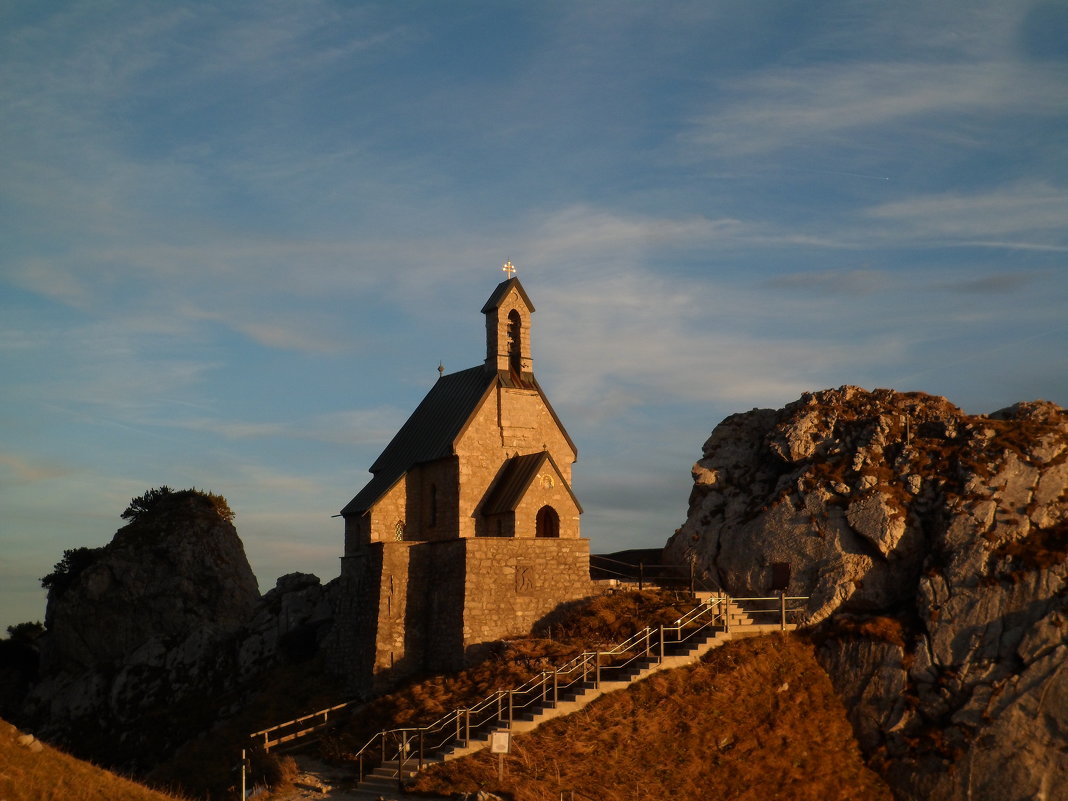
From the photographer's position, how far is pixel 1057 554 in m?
34.8

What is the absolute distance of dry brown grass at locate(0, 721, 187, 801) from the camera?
24.1 meters

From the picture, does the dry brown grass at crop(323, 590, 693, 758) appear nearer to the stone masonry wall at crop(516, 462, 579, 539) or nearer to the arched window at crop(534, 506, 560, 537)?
the stone masonry wall at crop(516, 462, 579, 539)

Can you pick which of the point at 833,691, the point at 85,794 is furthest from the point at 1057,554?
the point at 85,794

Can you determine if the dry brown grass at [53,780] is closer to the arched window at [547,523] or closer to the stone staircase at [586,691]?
the stone staircase at [586,691]

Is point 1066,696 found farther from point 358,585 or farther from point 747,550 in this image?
point 358,585

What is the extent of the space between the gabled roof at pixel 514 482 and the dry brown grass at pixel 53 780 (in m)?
18.6

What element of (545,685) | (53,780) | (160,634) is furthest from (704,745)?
(160,634)

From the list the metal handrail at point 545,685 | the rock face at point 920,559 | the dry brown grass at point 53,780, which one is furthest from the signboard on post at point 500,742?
the rock face at point 920,559

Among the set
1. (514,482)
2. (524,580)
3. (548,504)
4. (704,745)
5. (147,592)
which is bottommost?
(704,745)

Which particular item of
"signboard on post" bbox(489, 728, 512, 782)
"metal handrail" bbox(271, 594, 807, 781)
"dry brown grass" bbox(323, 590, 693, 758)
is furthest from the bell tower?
"signboard on post" bbox(489, 728, 512, 782)

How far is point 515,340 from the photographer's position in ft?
157

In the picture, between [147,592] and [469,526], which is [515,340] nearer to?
[469,526]

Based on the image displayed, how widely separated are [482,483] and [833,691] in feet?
50.9

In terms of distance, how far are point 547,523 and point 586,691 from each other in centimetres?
1083
